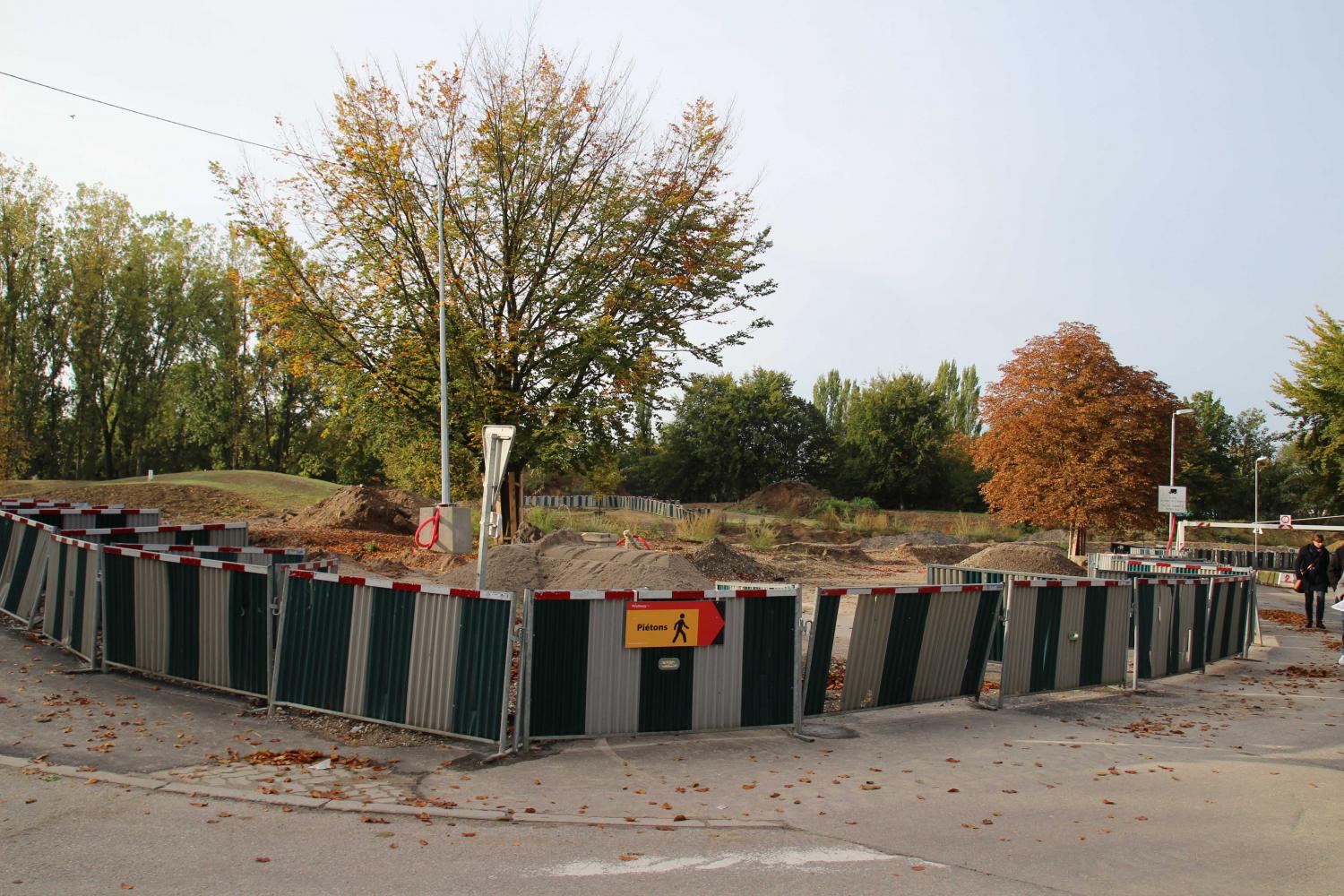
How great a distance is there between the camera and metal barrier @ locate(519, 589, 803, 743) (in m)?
7.64

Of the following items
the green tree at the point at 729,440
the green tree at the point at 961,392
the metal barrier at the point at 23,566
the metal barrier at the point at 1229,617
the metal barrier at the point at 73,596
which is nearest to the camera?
the metal barrier at the point at 73,596

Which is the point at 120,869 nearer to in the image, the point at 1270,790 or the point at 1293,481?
the point at 1270,790

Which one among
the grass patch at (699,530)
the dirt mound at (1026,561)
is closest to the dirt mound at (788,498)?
the grass patch at (699,530)

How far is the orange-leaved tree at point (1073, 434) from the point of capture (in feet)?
117

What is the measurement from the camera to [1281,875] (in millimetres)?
5395

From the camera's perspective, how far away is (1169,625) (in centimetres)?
1276

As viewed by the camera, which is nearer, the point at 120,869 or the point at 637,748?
the point at 120,869

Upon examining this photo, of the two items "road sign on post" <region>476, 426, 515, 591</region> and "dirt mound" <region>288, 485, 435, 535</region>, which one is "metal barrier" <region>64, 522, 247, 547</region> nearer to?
"road sign on post" <region>476, 426, 515, 591</region>

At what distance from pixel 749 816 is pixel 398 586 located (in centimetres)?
343

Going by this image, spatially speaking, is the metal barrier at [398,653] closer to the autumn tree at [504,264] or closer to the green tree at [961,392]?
the autumn tree at [504,264]

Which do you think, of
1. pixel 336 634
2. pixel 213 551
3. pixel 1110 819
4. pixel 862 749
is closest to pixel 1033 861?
pixel 1110 819

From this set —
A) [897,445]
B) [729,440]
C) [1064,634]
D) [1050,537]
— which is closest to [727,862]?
[1064,634]

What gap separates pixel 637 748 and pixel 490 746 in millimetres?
1189

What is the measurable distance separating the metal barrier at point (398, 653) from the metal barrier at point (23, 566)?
5.07m
